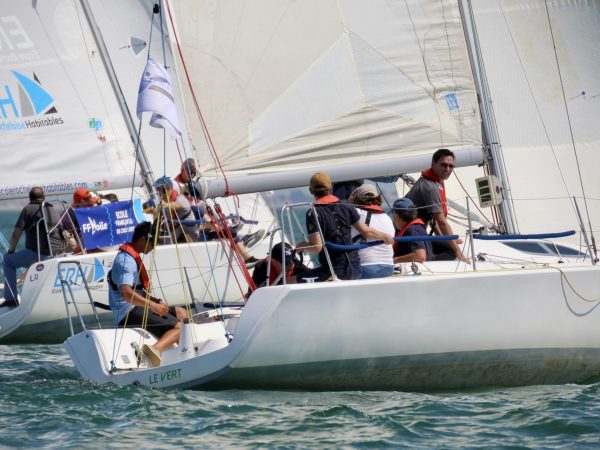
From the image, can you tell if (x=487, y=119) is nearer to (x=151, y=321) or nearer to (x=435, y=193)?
(x=435, y=193)

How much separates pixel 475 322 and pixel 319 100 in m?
2.64

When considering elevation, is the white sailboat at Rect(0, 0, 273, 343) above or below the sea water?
above

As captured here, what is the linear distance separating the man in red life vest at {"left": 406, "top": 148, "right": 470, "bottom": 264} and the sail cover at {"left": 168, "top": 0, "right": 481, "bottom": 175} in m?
0.71

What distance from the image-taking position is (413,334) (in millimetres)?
6793

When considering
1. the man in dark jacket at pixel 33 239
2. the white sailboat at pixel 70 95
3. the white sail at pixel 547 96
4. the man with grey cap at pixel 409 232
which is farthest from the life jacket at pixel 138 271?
the white sailboat at pixel 70 95

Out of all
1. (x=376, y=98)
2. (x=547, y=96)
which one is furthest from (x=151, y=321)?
(x=547, y=96)

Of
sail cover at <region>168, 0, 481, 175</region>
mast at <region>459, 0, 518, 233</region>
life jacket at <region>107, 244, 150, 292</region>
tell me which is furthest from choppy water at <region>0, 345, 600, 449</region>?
sail cover at <region>168, 0, 481, 175</region>

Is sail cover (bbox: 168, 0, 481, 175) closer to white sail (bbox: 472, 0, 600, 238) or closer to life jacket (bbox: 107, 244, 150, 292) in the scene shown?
white sail (bbox: 472, 0, 600, 238)

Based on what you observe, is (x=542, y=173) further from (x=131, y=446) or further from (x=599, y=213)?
(x=131, y=446)

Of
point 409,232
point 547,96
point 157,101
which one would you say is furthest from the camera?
point 547,96

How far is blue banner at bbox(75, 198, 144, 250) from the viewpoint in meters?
11.3

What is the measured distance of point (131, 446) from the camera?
5.84m

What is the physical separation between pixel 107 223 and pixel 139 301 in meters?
3.88

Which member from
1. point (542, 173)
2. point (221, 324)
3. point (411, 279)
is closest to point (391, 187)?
point (542, 173)
